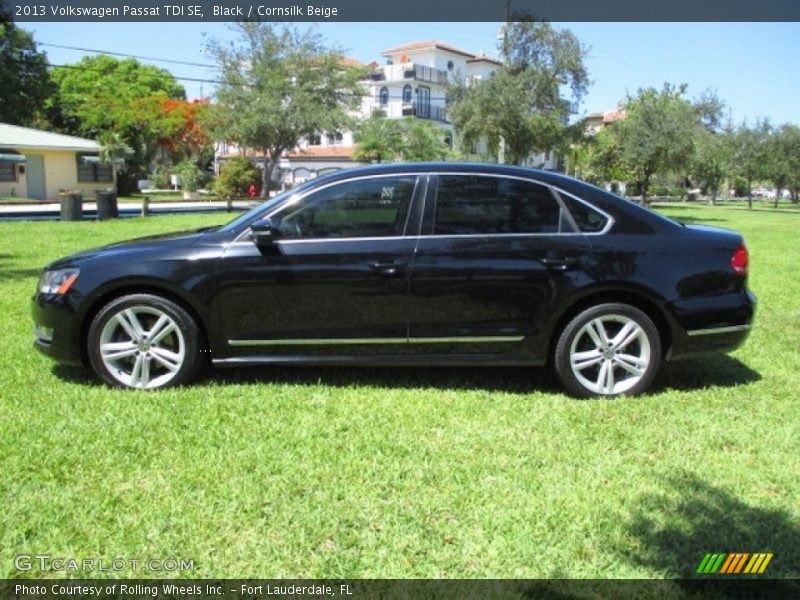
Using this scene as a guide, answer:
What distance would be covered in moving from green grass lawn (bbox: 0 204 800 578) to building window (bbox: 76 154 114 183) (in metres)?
37.1

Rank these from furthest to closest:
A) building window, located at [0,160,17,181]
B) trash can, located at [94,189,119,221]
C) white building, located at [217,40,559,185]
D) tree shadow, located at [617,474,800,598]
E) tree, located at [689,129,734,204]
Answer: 1. white building, located at [217,40,559,185]
2. tree, located at [689,129,734,204]
3. building window, located at [0,160,17,181]
4. trash can, located at [94,189,119,221]
5. tree shadow, located at [617,474,800,598]

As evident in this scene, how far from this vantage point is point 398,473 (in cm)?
352

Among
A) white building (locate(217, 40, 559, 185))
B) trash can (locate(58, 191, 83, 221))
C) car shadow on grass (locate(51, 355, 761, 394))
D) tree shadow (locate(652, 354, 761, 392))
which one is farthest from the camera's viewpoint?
white building (locate(217, 40, 559, 185))

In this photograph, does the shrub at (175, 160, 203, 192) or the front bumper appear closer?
the front bumper

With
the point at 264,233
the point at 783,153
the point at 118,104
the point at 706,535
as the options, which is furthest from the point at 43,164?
the point at 783,153

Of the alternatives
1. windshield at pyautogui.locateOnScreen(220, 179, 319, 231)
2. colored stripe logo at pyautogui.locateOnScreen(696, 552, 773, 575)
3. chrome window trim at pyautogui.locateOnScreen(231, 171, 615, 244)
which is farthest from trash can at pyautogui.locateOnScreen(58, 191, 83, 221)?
colored stripe logo at pyautogui.locateOnScreen(696, 552, 773, 575)

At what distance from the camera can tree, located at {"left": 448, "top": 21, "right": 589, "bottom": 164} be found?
29.4 metres

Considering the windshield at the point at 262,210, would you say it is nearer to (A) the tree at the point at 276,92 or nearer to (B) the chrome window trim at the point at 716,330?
(B) the chrome window trim at the point at 716,330

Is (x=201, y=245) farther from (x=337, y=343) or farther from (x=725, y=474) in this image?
(x=725, y=474)

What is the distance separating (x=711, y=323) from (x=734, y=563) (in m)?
2.25

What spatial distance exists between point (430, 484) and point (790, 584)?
5.13 feet

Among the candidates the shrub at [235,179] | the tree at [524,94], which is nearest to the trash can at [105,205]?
the tree at [524,94]

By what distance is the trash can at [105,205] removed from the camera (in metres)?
21.5

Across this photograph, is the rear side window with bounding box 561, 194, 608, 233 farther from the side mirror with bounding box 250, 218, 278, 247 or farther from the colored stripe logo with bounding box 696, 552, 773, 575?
the colored stripe logo with bounding box 696, 552, 773, 575
